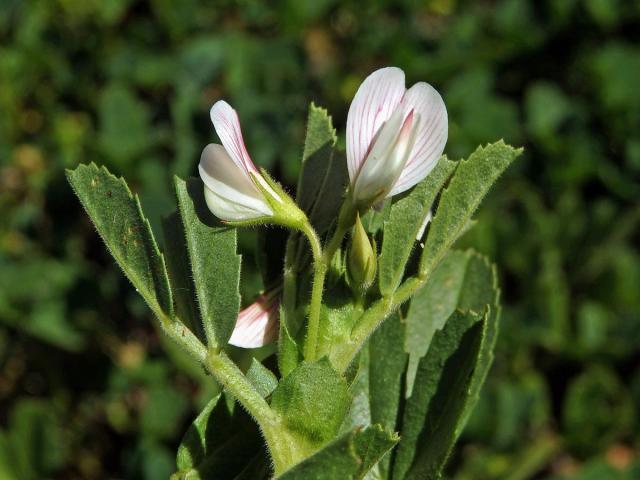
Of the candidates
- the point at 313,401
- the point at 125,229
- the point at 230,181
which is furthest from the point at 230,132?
the point at 313,401

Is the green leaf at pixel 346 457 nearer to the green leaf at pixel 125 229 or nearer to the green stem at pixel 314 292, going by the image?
the green stem at pixel 314 292

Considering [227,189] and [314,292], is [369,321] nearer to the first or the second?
[314,292]

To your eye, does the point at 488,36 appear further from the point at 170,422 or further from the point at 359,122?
the point at 359,122

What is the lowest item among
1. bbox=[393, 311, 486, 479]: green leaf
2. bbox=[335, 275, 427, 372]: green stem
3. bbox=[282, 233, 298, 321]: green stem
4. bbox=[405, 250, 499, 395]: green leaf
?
bbox=[405, 250, 499, 395]: green leaf

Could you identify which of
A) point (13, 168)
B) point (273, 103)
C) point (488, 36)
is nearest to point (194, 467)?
point (273, 103)

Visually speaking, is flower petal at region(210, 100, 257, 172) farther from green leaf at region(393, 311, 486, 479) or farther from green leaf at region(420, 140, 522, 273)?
green leaf at region(393, 311, 486, 479)

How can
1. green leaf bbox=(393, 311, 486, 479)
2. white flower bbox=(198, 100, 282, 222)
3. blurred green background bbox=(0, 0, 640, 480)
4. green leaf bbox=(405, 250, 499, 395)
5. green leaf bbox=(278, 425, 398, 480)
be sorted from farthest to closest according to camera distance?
1. blurred green background bbox=(0, 0, 640, 480)
2. green leaf bbox=(405, 250, 499, 395)
3. green leaf bbox=(393, 311, 486, 479)
4. white flower bbox=(198, 100, 282, 222)
5. green leaf bbox=(278, 425, 398, 480)

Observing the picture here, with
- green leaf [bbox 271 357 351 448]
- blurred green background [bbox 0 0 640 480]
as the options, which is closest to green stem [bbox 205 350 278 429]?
green leaf [bbox 271 357 351 448]
